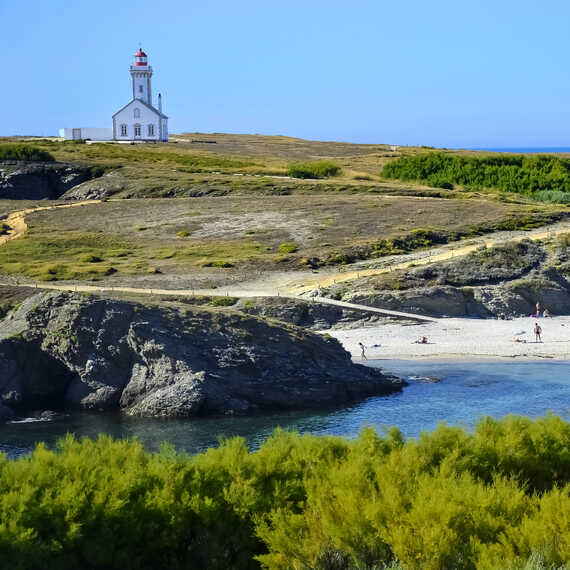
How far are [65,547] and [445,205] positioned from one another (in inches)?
3122

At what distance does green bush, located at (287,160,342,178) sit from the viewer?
122750 millimetres

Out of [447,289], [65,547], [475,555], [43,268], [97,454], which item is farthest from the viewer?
[43,268]

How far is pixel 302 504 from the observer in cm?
2038

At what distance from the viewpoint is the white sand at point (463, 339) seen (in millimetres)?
54531

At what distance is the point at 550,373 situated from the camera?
161 ft

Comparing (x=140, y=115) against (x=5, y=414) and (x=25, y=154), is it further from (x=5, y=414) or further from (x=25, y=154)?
(x=5, y=414)

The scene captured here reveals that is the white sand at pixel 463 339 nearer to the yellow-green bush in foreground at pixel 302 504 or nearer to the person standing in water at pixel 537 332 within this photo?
the person standing in water at pixel 537 332

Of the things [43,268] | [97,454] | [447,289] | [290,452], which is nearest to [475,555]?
[290,452]

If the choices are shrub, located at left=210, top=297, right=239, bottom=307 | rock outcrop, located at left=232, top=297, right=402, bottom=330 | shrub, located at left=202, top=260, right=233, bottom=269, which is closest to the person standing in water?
rock outcrop, located at left=232, top=297, right=402, bottom=330

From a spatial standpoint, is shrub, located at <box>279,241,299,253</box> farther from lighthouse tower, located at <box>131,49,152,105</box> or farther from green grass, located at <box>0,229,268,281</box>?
lighthouse tower, located at <box>131,49,152,105</box>

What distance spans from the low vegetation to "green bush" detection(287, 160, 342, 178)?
6883mm

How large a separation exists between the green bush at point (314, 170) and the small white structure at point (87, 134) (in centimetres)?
4117

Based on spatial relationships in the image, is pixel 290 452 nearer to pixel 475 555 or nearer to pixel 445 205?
pixel 475 555

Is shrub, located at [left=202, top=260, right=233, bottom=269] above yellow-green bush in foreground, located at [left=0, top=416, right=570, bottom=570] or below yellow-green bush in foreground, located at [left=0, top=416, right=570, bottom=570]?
above
